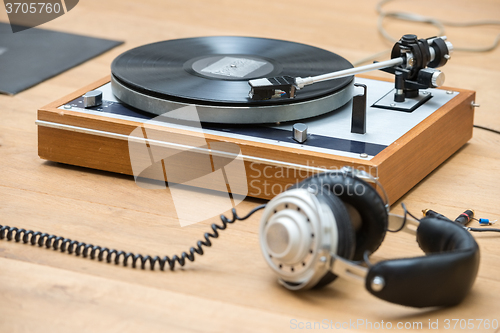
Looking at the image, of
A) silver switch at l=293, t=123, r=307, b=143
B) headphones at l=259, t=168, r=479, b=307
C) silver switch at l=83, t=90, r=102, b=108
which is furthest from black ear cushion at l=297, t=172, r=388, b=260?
silver switch at l=83, t=90, r=102, b=108

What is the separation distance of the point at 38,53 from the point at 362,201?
5.37ft

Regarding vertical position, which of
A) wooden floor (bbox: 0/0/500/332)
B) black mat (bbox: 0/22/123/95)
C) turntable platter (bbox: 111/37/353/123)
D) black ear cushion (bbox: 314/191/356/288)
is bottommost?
wooden floor (bbox: 0/0/500/332)

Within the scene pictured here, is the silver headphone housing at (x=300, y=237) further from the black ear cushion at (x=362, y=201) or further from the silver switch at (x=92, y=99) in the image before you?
the silver switch at (x=92, y=99)

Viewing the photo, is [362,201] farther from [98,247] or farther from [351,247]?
[98,247]

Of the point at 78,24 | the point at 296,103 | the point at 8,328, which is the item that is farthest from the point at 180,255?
the point at 78,24

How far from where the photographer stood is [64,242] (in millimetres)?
1104

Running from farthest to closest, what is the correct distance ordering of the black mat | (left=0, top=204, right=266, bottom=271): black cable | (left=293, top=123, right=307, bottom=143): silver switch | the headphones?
1. the black mat
2. (left=293, top=123, right=307, bottom=143): silver switch
3. (left=0, top=204, right=266, bottom=271): black cable
4. the headphones

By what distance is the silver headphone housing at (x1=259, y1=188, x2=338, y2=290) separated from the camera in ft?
2.88

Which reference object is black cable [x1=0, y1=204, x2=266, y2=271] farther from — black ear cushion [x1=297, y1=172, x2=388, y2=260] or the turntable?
the turntable

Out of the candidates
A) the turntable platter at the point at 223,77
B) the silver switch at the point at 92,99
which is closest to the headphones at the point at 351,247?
the turntable platter at the point at 223,77

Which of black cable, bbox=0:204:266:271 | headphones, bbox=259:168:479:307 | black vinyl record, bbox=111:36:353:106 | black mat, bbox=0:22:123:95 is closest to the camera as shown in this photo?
headphones, bbox=259:168:479:307

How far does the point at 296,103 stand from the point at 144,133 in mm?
307

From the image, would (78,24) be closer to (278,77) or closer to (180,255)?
(278,77)

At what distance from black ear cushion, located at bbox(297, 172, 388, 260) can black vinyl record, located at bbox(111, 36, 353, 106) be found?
1.25 ft
